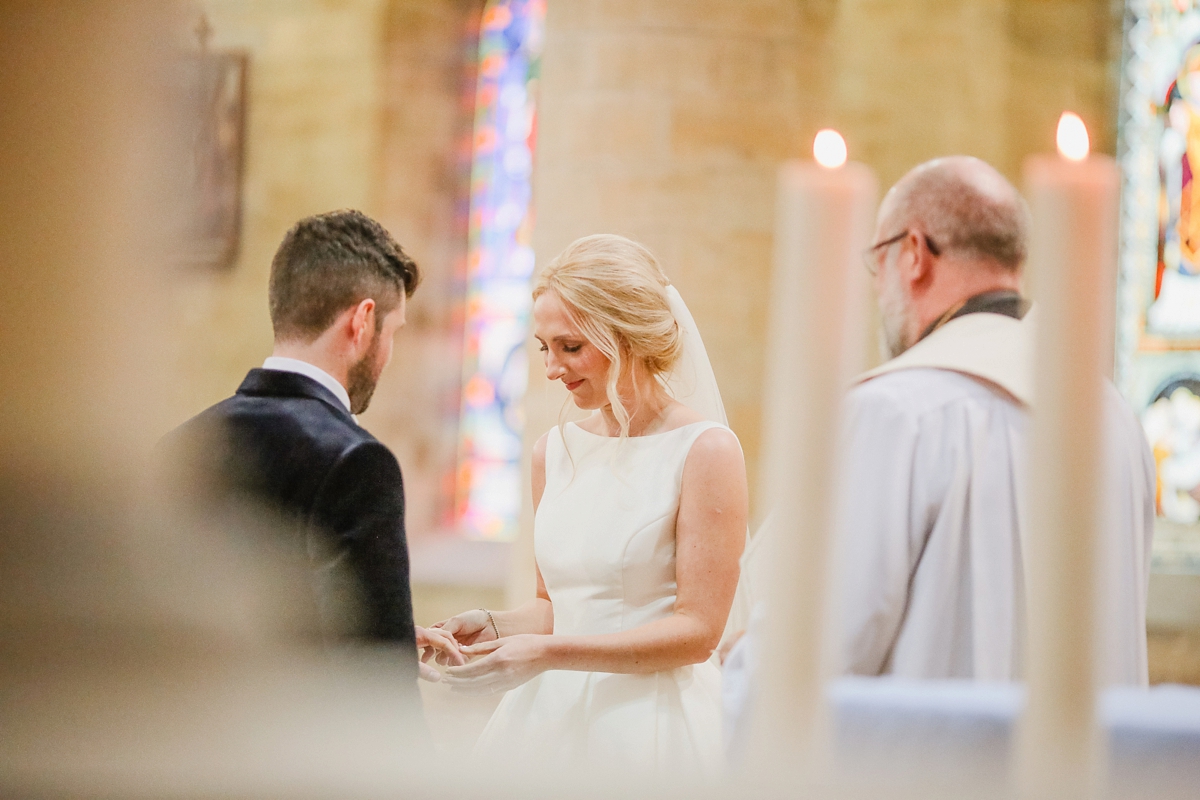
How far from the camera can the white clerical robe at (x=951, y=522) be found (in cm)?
140

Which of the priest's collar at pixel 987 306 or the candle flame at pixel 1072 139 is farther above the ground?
the priest's collar at pixel 987 306

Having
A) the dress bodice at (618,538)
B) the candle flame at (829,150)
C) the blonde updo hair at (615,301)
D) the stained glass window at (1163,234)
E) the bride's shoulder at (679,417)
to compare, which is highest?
the stained glass window at (1163,234)

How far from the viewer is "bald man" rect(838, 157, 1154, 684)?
140 centimetres

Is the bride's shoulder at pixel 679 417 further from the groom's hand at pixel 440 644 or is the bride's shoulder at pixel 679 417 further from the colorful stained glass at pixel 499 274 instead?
the colorful stained glass at pixel 499 274

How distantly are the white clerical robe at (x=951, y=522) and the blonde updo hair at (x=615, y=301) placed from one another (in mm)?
735

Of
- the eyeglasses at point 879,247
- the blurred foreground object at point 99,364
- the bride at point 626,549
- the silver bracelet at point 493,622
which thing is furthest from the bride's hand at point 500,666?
the blurred foreground object at point 99,364

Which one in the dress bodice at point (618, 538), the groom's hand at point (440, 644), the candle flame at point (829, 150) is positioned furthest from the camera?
the dress bodice at point (618, 538)

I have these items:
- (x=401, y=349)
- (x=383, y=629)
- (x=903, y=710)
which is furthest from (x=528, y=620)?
(x=401, y=349)

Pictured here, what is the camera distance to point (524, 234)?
6.96m

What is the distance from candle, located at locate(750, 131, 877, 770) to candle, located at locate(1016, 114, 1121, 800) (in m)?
0.08

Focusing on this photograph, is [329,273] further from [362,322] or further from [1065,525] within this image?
[1065,525]

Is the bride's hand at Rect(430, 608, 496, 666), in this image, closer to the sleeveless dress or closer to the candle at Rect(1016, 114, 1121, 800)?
the sleeveless dress

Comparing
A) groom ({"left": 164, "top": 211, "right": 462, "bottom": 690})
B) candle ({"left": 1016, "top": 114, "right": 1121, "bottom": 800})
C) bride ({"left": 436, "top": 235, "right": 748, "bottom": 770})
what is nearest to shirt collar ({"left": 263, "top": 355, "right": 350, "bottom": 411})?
groom ({"left": 164, "top": 211, "right": 462, "bottom": 690})

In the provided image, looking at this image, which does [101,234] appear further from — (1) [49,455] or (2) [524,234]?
(2) [524,234]
